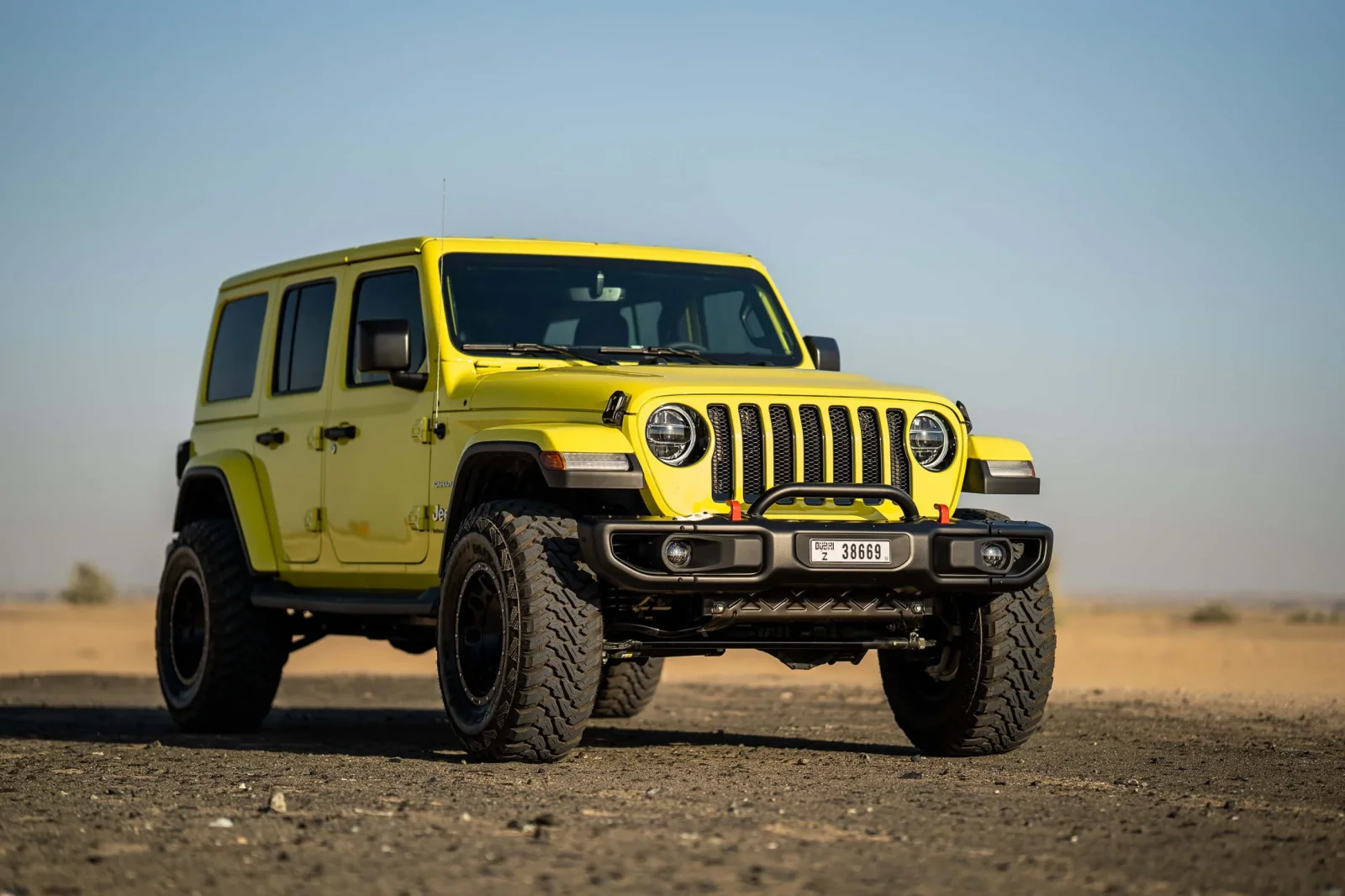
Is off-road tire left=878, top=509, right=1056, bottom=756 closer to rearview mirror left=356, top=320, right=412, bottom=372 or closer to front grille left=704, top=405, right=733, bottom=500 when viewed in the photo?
front grille left=704, top=405, right=733, bottom=500

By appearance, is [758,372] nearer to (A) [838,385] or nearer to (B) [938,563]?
(A) [838,385]

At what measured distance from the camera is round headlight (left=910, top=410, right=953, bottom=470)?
8.03 meters

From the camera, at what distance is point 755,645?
777 centimetres

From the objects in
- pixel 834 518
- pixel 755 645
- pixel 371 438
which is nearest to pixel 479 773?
pixel 755 645

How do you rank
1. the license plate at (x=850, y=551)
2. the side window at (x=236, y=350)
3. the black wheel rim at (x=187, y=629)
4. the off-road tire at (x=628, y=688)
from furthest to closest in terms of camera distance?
the off-road tire at (x=628, y=688)
the side window at (x=236, y=350)
the black wheel rim at (x=187, y=629)
the license plate at (x=850, y=551)

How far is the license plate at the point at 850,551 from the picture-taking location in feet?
23.8

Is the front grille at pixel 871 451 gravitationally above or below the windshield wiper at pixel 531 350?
below

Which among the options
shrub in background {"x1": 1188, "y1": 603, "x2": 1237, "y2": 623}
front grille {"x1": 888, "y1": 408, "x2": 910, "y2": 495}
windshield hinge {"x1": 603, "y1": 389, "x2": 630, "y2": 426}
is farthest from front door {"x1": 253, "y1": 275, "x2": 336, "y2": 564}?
shrub in background {"x1": 1188, "y1": 603, "x2": 1237, "y2": 623}

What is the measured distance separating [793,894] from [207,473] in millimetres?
6765

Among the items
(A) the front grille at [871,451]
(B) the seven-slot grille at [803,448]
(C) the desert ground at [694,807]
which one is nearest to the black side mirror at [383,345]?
(B) the seven-slot grille at [803,448]

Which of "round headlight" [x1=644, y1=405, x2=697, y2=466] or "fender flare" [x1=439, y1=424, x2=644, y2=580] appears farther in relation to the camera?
"round headlight" [x1=644, y1=405, x2=697, y2=466]

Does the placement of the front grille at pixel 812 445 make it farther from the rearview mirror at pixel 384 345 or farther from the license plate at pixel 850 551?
the rearview mirror at pixel 384 345

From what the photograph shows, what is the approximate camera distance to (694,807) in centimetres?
617

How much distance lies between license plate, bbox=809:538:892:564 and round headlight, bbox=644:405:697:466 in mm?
675
